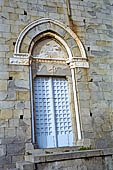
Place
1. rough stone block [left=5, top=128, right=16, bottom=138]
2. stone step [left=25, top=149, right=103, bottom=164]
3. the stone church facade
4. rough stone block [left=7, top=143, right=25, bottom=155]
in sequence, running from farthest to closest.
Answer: the stone church facade < rough stone block [left=5, top=128, right=16, bottom=138] < rough stone block [left=7, top=143, right=25, bottom=155] < stone step [left=25, top=149, right=103, bottom=164]

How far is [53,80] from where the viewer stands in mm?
7797

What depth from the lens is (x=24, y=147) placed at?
6.44 m

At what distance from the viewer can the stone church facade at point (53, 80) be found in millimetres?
6656

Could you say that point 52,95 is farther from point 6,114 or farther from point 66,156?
point 66,156

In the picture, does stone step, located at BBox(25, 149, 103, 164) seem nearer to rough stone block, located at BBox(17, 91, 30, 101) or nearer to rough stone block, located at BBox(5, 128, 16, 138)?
rough stone block, located at BBox(5, 128, 16, 138)

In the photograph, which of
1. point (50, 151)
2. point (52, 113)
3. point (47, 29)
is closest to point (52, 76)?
point (52, 113)

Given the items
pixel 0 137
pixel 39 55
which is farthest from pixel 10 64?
pixel 0 137

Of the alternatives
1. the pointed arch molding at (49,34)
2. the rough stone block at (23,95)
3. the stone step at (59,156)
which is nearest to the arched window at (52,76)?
the pointed arch molding at (49,34)

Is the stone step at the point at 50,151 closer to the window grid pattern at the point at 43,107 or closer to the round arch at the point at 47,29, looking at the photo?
the window grid pattern at the point at 43,107

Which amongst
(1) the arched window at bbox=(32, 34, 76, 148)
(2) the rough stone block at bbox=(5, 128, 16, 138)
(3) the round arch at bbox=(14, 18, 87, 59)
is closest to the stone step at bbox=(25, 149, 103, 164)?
(2) the rough stone block at bbox=(5, 128, 16, 138)

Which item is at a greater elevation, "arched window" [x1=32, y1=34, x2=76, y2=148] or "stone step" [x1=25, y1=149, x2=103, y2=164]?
"arched window" [x1=32, y1=34, x2=76, y2=148]

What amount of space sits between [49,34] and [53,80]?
72.1 inches

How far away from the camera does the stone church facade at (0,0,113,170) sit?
6.66 m

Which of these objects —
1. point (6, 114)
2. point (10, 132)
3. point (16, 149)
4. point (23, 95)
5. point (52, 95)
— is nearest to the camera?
point (16, 149)
